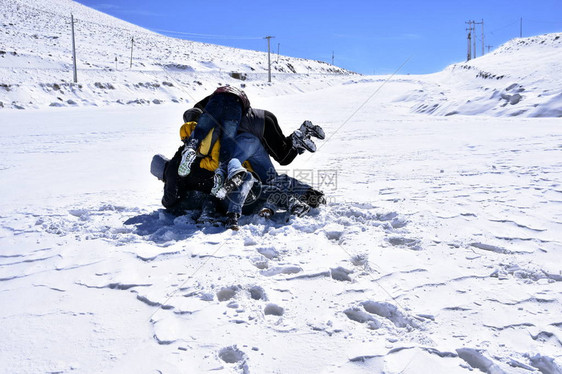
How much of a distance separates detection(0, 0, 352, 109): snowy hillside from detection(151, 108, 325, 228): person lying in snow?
20.5m

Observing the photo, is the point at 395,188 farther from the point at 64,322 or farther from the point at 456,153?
the point at 64,322

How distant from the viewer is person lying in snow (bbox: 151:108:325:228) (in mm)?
3381

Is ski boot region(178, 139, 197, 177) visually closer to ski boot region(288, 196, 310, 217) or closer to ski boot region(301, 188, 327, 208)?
ski boot region(288, 196, 310, 217)

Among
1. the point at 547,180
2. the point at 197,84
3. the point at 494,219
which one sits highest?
the point at 197,84

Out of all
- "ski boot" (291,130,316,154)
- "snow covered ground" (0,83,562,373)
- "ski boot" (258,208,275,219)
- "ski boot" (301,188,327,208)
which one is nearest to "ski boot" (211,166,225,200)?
"snow covered ground" (0,83,562,373)

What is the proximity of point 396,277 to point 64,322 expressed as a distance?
5.97ft

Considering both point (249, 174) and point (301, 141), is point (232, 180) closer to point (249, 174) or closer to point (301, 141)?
point (249, 174)

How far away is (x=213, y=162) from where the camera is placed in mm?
3508

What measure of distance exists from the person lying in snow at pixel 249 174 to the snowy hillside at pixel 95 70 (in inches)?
808

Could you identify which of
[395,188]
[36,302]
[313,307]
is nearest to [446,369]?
[313,307]

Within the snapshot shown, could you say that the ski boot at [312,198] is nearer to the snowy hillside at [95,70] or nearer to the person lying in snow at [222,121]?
the person lying in snow at [222,121]

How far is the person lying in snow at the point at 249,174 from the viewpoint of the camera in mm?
3381

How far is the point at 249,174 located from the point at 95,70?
34.6 meters

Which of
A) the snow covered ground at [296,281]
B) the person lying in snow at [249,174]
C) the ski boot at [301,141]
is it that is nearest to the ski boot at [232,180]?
the person lying in snow at [249,174]
